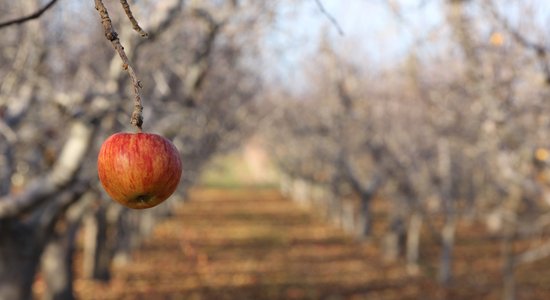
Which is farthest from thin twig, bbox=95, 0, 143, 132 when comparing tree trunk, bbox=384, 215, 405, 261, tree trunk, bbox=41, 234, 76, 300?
tree trunk, bbox=384, 215, 405, 261

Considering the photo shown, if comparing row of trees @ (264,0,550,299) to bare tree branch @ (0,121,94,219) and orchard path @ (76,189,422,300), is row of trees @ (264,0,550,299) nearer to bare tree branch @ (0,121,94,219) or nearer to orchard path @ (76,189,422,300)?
orchard path @ (76,189,422,300)

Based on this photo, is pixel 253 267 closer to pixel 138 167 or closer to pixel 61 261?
pixel 61 261

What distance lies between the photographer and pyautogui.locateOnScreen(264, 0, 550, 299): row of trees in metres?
7.48

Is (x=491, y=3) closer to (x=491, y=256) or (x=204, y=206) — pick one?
(x=491, y=256)

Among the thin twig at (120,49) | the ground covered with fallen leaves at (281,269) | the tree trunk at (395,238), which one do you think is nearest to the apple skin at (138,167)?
the thin twig at (120,49)

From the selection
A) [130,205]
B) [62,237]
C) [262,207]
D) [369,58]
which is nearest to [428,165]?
[369,58]

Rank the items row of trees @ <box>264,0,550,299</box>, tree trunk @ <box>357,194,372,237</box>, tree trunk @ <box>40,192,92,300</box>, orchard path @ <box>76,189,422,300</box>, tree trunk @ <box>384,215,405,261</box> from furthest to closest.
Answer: tree trunk @ <box>357,194,372,237</box> < tree trunk @ <box>384,215,405,261</box> < orchard path @ <box>76,189,422,300</box> < tree trunk @ <box>40,192,92,300</box> < row of trees @ <box>264,0,550,299</box>

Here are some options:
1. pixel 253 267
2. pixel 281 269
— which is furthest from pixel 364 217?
pixel 253 267

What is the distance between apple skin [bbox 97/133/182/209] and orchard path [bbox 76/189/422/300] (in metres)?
13.8

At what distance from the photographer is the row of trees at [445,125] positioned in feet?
24.5

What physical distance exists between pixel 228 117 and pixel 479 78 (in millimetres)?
9731

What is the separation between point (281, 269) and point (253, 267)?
0.87 metres

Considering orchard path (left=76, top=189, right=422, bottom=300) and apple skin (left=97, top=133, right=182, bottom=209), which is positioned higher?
apple skin (left=97, top=133, right=182, bottom=209)

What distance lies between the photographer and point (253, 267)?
64.0 feet
